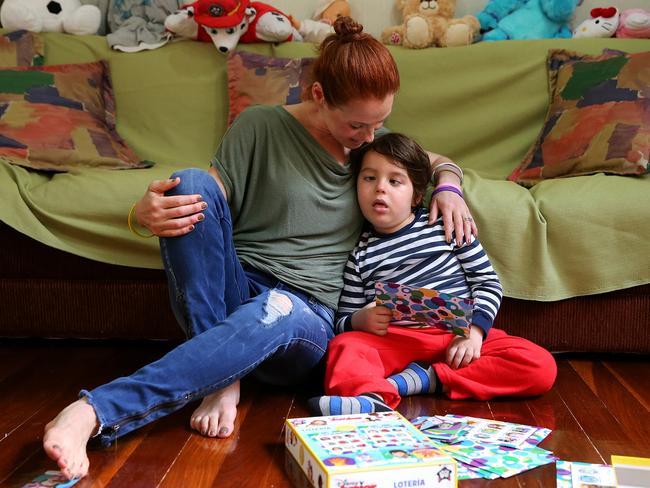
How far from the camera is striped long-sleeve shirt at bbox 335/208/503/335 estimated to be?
5.34 ft

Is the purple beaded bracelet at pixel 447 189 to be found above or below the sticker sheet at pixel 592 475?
above

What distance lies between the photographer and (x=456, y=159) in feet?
7.66

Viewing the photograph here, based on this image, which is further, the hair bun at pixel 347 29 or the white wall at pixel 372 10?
the white wall at pixel 372 10

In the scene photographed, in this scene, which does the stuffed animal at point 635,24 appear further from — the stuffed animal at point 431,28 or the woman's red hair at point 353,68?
→ the woman's red hair at point 353,68

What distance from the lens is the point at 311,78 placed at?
1.58m

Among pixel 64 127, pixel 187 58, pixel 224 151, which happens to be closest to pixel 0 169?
pixel 64 127

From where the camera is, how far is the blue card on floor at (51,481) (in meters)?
1.12

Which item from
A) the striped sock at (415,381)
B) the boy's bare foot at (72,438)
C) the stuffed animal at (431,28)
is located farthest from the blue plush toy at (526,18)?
the boy's bare foot at (72,438)

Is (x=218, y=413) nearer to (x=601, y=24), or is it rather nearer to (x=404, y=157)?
(x=404, y=157)

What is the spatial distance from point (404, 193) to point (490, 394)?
1.55 ft

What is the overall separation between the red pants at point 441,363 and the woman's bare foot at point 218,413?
0.65 feet

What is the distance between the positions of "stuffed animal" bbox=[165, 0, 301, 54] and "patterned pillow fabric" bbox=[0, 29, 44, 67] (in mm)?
441

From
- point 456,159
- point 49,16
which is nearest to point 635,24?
point 456,159

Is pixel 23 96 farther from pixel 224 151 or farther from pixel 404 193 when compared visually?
pixel 404 193
